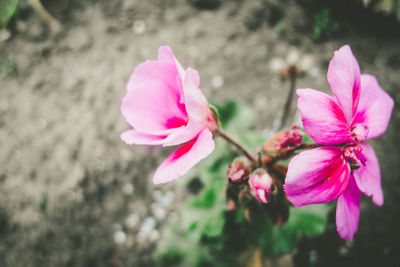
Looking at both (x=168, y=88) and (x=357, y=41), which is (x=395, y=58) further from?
(x=168, y=88)

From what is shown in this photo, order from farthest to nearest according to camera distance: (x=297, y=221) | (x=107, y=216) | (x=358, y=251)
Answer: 1. (x=107, y=216)
2. (x=358, y=251)
3. (x=297, y=221)

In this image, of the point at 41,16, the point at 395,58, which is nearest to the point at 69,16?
the point at 41,16

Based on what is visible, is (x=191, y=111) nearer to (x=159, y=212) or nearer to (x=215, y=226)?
(x=215, y=226)

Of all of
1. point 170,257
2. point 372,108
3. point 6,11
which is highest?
point 372,108

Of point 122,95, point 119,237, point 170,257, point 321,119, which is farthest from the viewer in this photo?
point 122,95

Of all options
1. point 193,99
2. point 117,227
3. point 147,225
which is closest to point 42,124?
point 117,227

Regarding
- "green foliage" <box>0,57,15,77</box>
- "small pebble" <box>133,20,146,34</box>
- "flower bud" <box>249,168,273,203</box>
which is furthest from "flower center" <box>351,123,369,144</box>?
"green foliage" <box>0,57,15,77</box>

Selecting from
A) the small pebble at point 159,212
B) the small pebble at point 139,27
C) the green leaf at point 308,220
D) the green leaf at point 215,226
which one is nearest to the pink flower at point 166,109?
the green leaf at point 215,226

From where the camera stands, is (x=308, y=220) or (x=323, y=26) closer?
(x=308, y=220)
